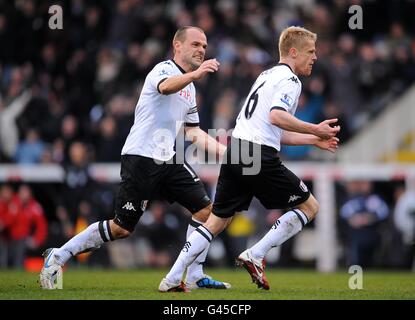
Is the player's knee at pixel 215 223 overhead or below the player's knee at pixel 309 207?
below

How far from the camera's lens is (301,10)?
21188 millimetres

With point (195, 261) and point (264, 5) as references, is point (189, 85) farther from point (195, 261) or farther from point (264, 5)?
point (264, 5)

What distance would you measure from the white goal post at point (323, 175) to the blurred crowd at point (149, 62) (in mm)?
396

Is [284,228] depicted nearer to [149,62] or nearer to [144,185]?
[144,185]

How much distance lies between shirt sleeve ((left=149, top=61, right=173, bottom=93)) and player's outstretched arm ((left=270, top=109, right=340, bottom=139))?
3.64ft

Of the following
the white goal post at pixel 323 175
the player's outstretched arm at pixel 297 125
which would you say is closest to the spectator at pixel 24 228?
the white goal post at pixel 323 175

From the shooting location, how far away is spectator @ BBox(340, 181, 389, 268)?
17.4m

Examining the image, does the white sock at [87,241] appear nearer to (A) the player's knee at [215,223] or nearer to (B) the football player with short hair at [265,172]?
(B) the football player with short hair at [265,172]

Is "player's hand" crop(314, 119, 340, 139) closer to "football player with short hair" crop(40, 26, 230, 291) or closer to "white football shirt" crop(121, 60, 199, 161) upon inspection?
"football player with short hair" crop(40, 26, 230, 291)

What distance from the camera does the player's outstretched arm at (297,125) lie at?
9203 mm

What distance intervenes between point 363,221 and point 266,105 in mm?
Result: 8223

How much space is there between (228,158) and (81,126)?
379 inches

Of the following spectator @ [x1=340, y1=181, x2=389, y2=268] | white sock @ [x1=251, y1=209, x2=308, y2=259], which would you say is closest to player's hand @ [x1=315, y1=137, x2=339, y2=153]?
white sock @ [x1=251, y1=209, x2=308, y2=259]
